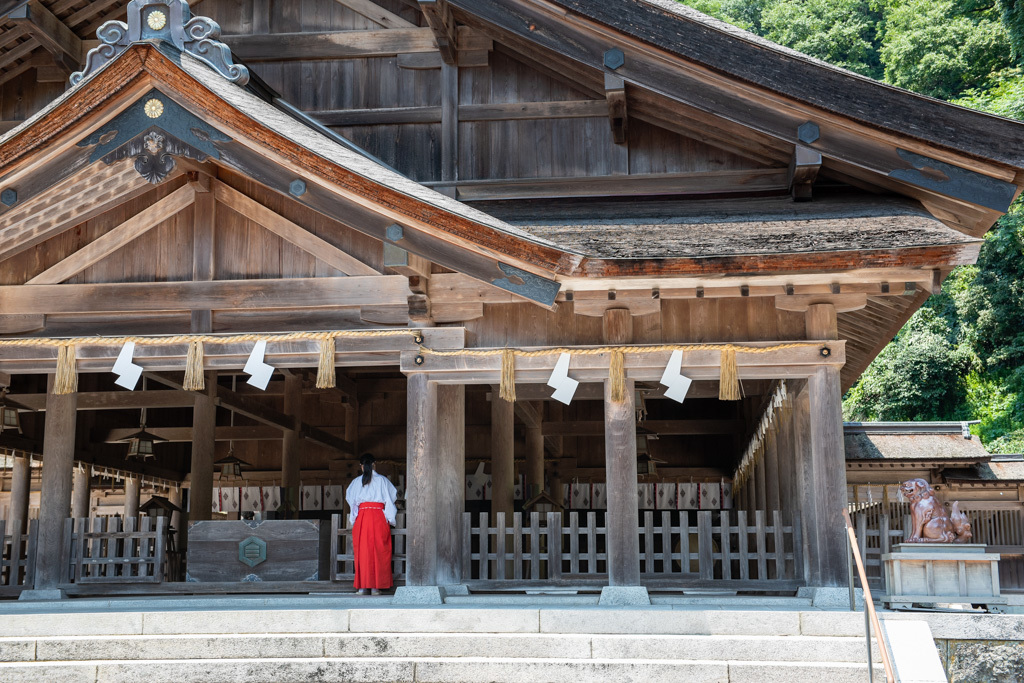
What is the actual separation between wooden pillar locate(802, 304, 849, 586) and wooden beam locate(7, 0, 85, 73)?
8.96m

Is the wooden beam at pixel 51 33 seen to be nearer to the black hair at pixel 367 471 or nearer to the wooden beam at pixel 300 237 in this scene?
the wooden beam at pixel 300 237

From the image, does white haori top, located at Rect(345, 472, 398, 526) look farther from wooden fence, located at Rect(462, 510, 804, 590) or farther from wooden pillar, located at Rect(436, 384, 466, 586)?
wooden fence, located at Rect(462, 510, 804, 590)

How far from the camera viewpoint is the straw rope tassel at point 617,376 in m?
10.2

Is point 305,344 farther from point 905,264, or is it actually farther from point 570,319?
point 905,264

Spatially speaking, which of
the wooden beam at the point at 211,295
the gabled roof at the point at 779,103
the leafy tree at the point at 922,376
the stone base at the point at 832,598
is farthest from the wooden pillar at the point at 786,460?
the leafy tree at the point at 922,376

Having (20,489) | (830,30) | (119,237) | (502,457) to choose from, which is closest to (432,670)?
(119,237)

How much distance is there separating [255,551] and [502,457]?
154 inches

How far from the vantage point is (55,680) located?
7.74 meters

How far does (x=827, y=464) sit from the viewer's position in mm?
9781

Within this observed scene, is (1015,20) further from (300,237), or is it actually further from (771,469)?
(300,237)

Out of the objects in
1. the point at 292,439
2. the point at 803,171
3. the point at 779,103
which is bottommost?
the point at 292,439

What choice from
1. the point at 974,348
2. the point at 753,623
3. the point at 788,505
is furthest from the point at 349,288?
the point at 974,348

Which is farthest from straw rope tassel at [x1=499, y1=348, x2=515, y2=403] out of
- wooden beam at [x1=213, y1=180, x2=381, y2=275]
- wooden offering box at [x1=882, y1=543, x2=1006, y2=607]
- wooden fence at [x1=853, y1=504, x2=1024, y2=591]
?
wooden fence at [x1=853, y1=504, x2=1024, y2=591]

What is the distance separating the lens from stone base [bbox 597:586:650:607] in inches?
379
